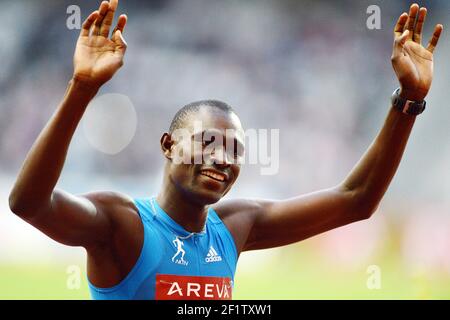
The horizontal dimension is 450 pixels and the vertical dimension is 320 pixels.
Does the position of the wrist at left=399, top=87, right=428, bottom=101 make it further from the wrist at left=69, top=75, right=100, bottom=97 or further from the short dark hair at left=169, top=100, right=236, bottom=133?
the wrist at left=69, top=75, right=100, bottom=97

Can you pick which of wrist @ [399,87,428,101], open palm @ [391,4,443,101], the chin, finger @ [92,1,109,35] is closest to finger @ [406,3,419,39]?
open palm @ [391,4,443,101]

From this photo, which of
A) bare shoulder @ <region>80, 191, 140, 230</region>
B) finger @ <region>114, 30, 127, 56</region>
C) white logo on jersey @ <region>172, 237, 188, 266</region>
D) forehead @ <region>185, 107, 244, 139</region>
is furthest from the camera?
forehead @ <region>185, 107, 244, 139</region>

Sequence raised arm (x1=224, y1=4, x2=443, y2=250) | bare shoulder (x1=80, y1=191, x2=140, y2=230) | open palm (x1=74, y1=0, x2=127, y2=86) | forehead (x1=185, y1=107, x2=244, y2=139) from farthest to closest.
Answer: raised arm (x1=224, y1=4, x2=443, y2=250), forehead (x1=185, y1=107, x2=244, y2=139), bare shoulder (x1=80, y1=191, x2=140, y2=230), open palm (x1=74, y1=0, x2=127, y2=86)

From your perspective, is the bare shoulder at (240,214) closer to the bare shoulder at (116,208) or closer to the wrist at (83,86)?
the bare shoulder at (116,208)

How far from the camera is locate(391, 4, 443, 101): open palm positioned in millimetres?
3316

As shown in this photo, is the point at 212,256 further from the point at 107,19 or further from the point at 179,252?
the point at 107,19

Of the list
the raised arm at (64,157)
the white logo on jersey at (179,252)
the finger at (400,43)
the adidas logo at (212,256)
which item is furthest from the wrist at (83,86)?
the finger at (400,43)

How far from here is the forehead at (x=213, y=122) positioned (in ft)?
10.6

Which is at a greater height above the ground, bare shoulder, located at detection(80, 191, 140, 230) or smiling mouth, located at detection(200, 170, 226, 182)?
smiling mouth, located at detection(200, 170, 226, 182)

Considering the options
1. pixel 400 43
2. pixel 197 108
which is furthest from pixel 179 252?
pixel 400 43

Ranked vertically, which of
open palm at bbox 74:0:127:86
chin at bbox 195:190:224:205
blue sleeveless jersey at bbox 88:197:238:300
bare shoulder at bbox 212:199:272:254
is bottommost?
blue sleeveless jersey at bbox 88:197:238:300

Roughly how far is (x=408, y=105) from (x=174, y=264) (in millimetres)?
1460

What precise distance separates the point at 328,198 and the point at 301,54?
240 inches
